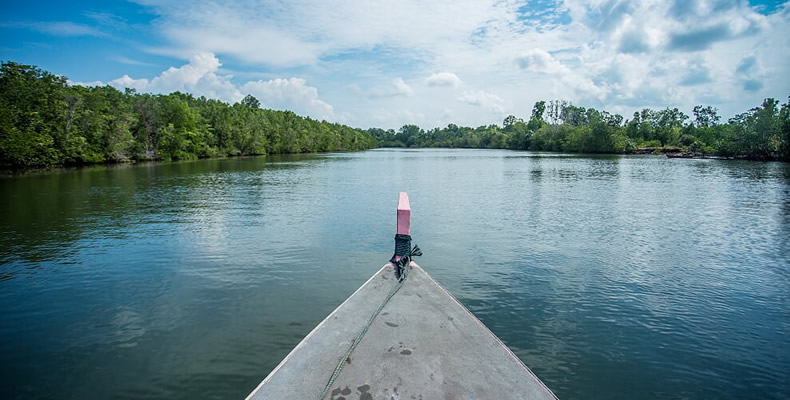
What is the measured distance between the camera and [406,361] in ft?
18.3

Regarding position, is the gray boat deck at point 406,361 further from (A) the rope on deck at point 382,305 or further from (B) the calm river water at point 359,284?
(B) the calm river water at point 359,284

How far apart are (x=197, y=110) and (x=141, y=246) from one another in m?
80.3

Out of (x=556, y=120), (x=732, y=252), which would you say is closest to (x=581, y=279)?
(x=732, y=252)

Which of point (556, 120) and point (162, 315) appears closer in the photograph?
point (162, 315)

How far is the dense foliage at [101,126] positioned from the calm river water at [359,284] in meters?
24.4

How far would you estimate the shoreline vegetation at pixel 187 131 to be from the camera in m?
40.4

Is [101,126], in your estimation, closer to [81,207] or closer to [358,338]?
[81,207]

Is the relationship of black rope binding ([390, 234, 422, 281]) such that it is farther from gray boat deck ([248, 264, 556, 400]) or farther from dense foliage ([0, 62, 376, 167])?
dense foliage ([0, 62, 376, 167])

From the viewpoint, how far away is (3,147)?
121 feet

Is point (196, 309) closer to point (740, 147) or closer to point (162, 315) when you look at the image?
point (162, 315)

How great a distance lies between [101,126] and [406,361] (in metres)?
58.9

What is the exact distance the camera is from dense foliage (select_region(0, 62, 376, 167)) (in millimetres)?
39469

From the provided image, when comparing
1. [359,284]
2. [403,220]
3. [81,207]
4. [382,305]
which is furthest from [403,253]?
[81,207]

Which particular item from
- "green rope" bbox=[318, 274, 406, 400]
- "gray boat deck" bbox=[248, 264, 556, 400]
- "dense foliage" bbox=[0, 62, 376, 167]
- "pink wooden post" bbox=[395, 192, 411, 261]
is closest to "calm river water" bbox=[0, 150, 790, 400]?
"gray boat deck" bbox=[248, 264, 556, 400]
